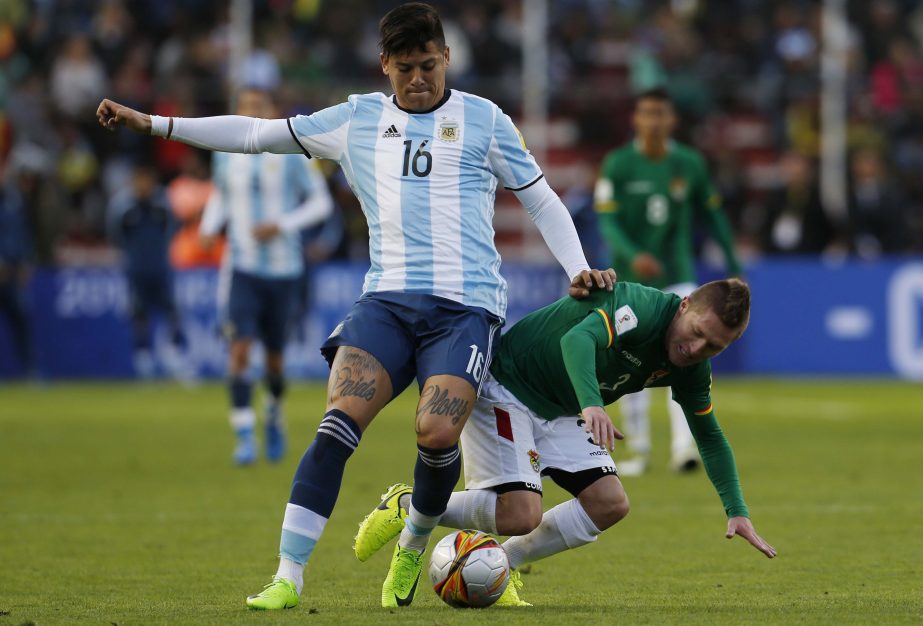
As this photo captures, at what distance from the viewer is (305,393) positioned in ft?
62.7

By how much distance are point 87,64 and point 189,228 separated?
288 centimetres

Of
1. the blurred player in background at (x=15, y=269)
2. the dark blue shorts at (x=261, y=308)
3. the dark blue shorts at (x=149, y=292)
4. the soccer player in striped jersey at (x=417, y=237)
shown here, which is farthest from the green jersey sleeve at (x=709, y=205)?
the blurred player in background at (x=15, y=269)

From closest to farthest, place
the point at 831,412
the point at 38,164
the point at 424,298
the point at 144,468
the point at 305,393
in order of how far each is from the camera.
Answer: the point at 424,298 → the point at 144,468 → the point at 831,412 → the point at 305,393 → the point at 38,164

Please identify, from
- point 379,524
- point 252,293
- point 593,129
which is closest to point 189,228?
point 593,129

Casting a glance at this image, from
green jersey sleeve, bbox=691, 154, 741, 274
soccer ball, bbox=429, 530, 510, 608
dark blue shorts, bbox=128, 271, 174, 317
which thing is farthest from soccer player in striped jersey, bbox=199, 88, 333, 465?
dark blue shorts, bbox=128, 271, 174, 317

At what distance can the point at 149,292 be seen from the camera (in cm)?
1945

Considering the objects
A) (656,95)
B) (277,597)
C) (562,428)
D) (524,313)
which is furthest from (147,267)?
(277,597)

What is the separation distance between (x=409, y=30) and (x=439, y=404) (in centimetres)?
137

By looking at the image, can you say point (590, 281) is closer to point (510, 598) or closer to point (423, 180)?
point (423, 180)

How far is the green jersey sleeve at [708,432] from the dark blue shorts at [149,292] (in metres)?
13.8

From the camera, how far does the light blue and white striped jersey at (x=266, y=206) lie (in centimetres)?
1202

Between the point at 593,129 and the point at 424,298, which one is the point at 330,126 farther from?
the point at 593,129

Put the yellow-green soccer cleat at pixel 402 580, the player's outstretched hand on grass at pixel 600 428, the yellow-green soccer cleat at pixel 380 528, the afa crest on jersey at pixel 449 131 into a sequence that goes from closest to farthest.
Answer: the player's outstretched hand on grass at pixel 600 428, the yellow-green soccer cleat at pixel 402 580, the afa crest on jersey at pixel 449 131, the yellow-green soccer cleat at pixel 380 528

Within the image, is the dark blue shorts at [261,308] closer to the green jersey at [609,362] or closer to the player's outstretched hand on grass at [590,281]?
the green jersey at [609,362]
